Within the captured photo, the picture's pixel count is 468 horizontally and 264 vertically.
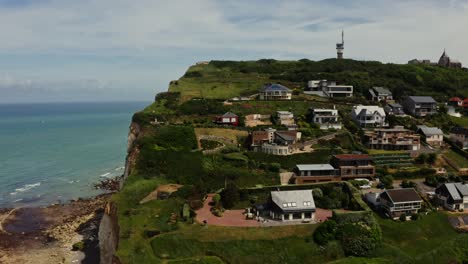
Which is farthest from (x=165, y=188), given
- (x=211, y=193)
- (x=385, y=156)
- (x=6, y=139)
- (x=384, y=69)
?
(x=6, y=139)

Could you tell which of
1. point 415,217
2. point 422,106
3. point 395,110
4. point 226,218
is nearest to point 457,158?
Answer: point 395,110

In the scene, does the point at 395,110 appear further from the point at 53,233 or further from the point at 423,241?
the point at 53,233

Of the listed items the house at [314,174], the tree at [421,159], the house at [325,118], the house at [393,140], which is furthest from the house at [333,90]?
the house at [314,174]

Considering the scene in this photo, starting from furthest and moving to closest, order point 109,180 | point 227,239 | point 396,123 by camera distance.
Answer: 1. point 109,180
2. point 396,123
3. point 227,239

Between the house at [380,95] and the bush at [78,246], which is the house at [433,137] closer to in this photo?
the house at [380,95]

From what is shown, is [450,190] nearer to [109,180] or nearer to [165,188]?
[165,188]
